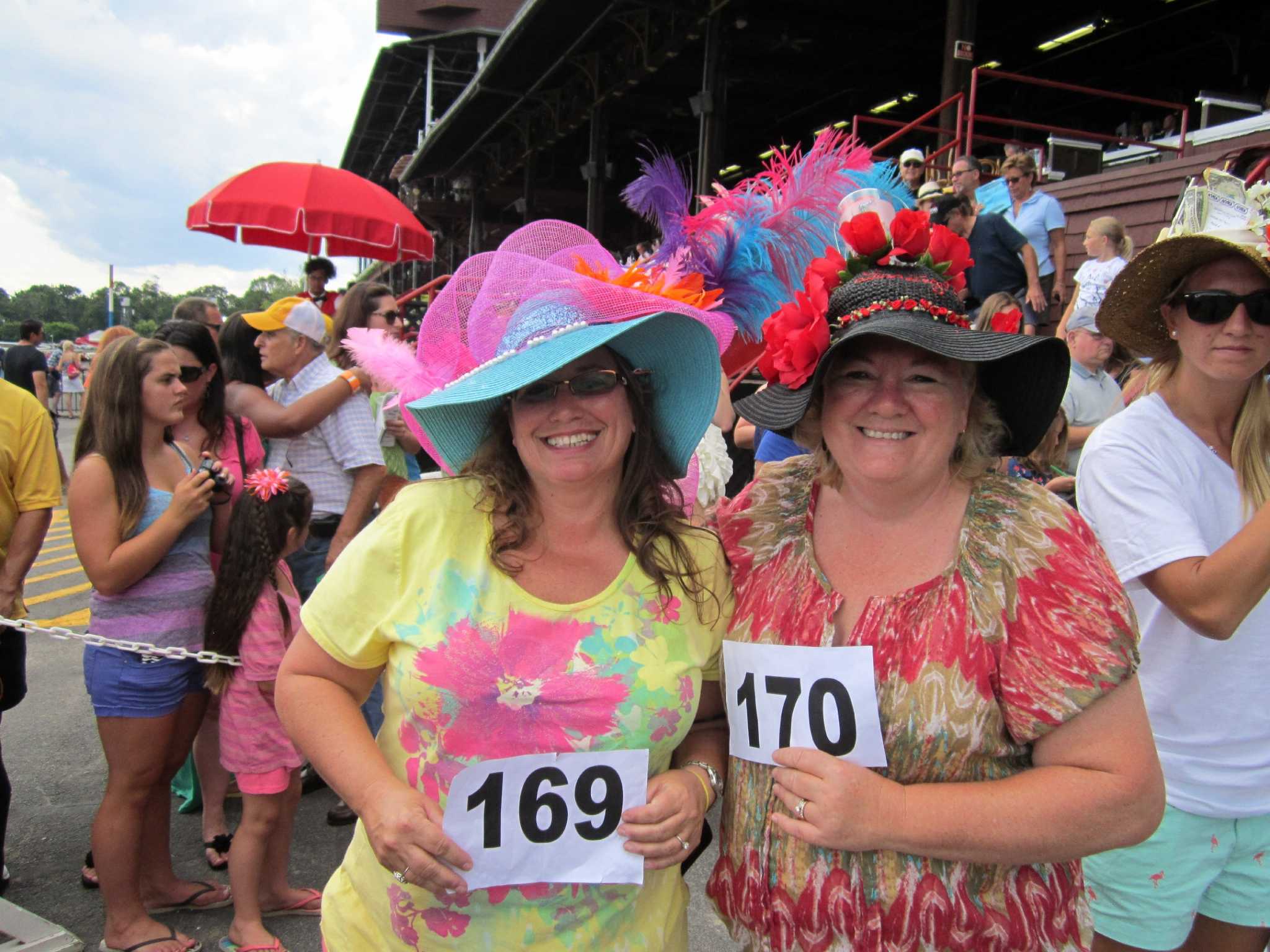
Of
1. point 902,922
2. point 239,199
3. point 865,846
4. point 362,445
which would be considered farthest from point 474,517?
point 239,199

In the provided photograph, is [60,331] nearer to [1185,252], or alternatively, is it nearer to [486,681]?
[486,681]

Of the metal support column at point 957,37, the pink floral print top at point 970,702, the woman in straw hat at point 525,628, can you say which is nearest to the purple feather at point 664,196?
the woman in straw hat at point 525,628

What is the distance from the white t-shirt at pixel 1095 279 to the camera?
5.03 meters

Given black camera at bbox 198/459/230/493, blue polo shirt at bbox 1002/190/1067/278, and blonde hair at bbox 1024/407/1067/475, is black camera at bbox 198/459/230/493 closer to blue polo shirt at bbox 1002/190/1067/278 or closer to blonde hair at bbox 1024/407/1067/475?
blonde hair at bbox 1024/407/1067/475

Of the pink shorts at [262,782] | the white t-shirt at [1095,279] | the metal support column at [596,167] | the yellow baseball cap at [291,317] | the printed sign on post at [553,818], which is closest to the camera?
the printed sign on post at [553,818]

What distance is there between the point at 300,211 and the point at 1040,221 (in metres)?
5.78

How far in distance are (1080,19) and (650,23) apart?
5866 millimetres

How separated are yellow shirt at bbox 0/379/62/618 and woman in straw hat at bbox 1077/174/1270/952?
3.29m

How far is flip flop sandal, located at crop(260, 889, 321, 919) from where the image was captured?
296cm

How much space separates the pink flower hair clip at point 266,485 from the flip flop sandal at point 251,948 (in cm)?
140

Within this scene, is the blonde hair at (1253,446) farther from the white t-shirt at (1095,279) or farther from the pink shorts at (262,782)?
the white t-shirt at (1095,279)

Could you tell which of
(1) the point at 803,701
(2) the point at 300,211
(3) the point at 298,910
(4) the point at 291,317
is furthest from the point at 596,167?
(1) the point at 803,701

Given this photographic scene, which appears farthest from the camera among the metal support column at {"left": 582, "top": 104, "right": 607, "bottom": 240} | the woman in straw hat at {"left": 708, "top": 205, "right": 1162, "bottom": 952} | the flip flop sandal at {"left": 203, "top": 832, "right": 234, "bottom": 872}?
the metal support column at {"left": 582, "top": 104, "right": 607, "bottom": 240}

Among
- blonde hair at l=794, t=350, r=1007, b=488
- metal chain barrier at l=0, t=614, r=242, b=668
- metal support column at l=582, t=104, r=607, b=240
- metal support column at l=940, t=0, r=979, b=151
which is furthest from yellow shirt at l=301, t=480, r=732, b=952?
metal support column at l=582, t=104, r=607, b=240
